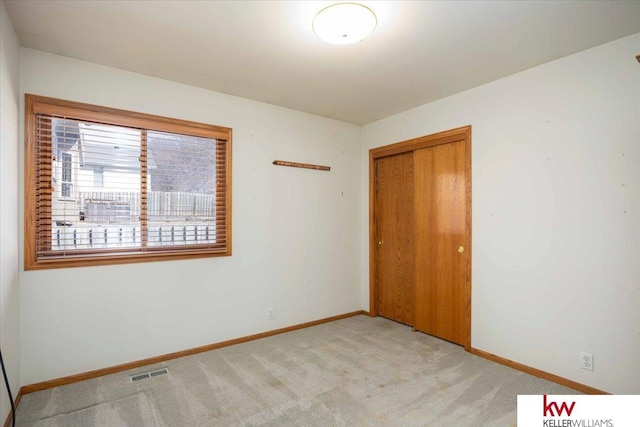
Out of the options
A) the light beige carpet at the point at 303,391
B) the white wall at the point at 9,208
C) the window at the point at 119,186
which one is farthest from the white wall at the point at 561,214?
the white wall at the point at 9,208

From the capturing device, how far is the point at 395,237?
13.7ft

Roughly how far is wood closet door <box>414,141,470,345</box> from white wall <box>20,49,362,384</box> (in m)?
0.99

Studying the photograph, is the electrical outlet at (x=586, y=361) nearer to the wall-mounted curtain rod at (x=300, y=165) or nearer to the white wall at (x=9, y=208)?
the wall-mounted curtain rod at (x=300, y=165)

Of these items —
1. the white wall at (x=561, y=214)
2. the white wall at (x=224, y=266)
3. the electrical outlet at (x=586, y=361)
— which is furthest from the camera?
the white wall at (x=224, y=266)

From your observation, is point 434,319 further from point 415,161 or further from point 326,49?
point 326,49

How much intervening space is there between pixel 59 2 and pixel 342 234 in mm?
3382

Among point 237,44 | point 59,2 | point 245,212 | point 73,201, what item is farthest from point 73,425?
point 237,44

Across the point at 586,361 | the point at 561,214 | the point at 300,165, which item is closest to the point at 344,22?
the point at 300,165

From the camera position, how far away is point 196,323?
3.16m

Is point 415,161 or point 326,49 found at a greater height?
point 326,49

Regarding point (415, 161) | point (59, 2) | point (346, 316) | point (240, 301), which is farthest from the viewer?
point (346, 316)

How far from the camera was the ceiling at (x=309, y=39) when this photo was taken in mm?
1987

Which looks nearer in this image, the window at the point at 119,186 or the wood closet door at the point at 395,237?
the window at the point at 119,186

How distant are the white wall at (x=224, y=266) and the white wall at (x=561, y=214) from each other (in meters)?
1.68
